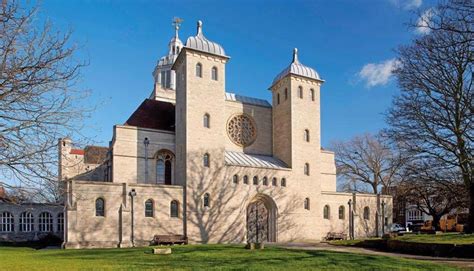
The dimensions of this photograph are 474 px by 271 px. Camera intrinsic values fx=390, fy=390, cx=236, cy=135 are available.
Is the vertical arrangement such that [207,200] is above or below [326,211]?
above

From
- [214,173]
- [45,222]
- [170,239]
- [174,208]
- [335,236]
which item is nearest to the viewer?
[170,239]

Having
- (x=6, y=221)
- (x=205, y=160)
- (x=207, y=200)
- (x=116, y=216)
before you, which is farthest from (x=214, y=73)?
(x=6, y=221)

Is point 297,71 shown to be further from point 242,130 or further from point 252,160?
point 252,160

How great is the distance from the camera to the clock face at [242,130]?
34431 mm

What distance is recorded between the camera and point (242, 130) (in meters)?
35.0

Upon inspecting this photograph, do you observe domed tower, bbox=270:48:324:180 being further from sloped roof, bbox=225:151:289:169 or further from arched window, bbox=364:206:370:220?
arched window, bbox=364:206:370:220

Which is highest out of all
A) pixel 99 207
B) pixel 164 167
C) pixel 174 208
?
pixel 164 167

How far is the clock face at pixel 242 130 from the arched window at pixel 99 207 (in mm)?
12516

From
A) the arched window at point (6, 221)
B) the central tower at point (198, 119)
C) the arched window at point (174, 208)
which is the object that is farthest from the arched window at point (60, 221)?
the arched window at point (174, 208)

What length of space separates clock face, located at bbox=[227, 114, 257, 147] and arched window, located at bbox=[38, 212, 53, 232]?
17.5 m

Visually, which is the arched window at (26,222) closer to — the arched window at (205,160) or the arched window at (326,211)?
the arched window at (205,160)

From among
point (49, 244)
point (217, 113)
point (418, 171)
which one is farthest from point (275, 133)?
point (49, 244)

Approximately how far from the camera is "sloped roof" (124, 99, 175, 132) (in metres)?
32.0

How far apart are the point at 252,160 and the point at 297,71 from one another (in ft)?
30.7
